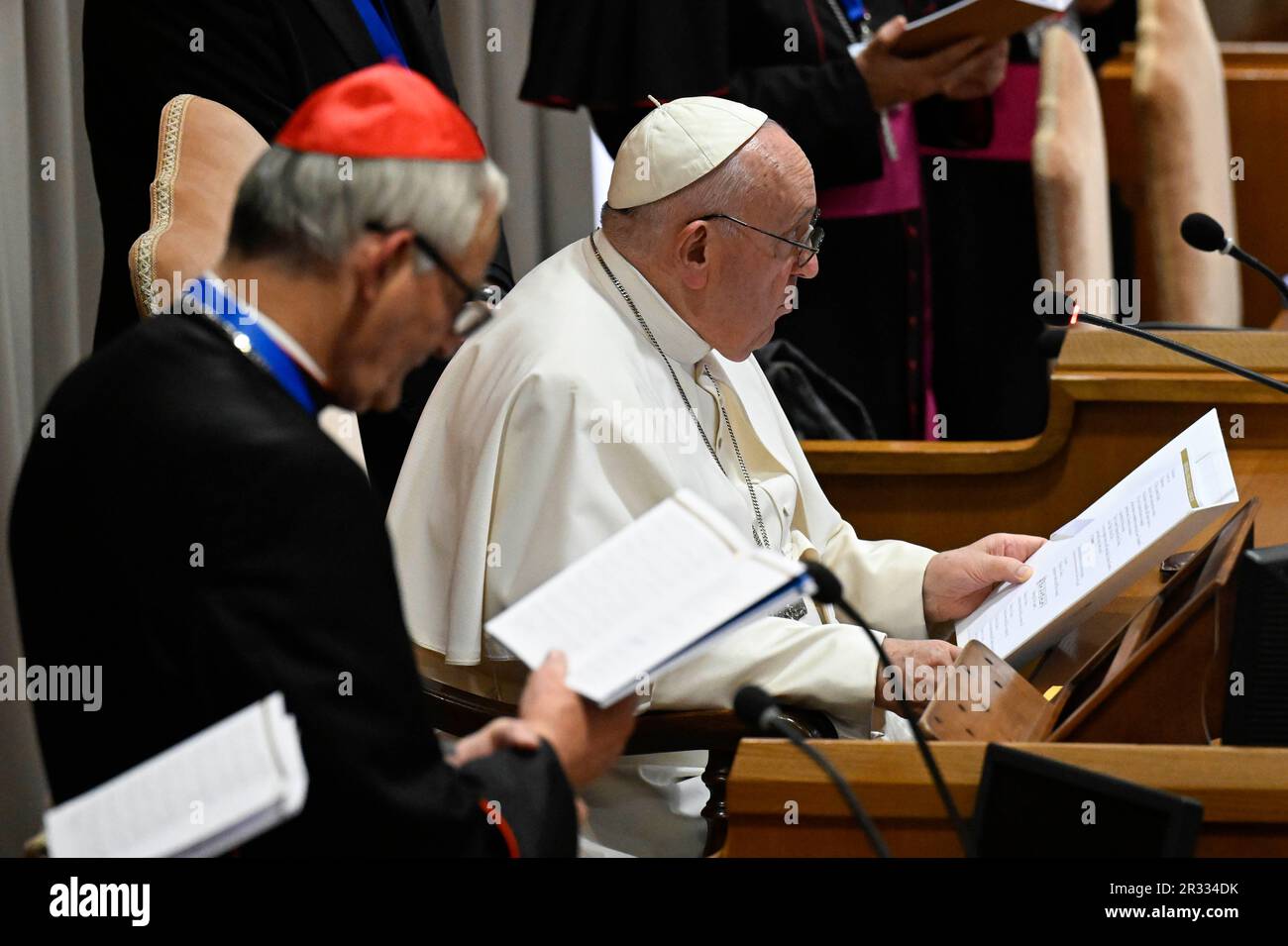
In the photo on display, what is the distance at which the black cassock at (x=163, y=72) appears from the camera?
2957 millimetres

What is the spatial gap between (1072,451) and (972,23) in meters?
1.27

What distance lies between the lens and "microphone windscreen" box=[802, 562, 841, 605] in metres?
1.64

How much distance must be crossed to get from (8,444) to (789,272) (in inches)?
79.4

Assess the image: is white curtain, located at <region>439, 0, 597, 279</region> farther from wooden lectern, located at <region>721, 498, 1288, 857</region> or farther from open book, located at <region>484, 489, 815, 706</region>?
open book, located at <region>484, 489, 815, 706</region>

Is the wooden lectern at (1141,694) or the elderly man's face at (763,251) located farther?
the elderly man's face at (763,251)

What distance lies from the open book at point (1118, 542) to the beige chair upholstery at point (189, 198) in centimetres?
109

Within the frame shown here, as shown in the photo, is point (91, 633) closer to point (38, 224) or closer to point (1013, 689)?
point (1013, 689)

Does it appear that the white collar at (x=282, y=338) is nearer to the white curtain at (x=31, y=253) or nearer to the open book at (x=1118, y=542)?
the open book at (x=1118, y=542)

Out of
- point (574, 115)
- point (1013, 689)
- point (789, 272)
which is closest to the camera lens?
point (1013, 689)

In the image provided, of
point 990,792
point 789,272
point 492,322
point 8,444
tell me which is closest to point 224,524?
point 990,792

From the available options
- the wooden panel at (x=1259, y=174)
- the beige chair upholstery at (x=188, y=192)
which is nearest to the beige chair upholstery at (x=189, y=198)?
the beige chair upholstery at (x=188, y=192)

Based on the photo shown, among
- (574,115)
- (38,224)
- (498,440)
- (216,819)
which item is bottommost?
(216,819)

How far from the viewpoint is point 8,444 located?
393 cm

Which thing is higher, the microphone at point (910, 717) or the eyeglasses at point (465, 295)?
the eyeglasses at point (465, 295)
